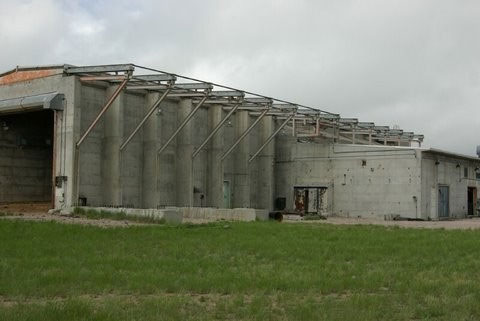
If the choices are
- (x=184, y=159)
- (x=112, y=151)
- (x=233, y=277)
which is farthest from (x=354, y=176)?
(x=233, y=277)

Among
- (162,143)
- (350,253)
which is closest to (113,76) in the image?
(162,143)

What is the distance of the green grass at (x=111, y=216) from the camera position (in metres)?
26.5

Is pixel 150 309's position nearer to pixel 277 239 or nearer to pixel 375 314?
pixel 375 314

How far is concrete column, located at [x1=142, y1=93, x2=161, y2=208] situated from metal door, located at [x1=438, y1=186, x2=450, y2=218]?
59.7 feet

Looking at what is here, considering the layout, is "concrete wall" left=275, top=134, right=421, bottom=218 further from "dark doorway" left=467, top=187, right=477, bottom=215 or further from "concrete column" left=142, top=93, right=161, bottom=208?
"concrete column" left=142, top=93, right=161, bottom=208

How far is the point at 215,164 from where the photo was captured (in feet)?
132

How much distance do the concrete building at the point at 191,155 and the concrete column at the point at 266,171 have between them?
8 cm

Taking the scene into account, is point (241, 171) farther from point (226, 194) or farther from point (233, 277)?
point (233, 277)

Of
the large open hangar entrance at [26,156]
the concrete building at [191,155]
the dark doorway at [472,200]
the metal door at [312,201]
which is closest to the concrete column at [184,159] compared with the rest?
the concrete building at [191,155]

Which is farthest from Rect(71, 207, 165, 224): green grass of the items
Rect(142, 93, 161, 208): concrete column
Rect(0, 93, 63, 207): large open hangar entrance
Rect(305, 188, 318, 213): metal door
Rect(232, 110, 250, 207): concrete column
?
Rect(305, 188, 318, 213): metal door

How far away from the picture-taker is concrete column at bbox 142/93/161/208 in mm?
35406

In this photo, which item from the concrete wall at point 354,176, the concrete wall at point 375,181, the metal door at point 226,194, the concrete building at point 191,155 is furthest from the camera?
the metal door at point 226,194

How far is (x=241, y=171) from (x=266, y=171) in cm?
240

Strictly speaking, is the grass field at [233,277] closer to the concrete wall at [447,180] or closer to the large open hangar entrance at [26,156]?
the large open hangar entrance at [26,156]
